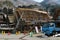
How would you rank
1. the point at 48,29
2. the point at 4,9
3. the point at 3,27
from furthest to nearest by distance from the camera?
the point at 4,9
the point at 3,27
the point at 48,29

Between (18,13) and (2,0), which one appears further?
(2,0)

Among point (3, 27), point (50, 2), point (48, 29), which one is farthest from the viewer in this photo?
point (50, 2)

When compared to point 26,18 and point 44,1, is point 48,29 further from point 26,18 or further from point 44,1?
point 44,1

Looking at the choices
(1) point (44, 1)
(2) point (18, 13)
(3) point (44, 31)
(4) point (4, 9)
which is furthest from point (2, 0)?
(3) point (44, 31)

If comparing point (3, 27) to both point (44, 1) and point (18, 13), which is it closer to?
point (18, 13)

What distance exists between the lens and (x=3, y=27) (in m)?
28.7

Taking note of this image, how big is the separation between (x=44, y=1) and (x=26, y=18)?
1068 centimetres

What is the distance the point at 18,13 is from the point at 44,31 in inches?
236

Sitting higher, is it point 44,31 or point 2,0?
point 2,0

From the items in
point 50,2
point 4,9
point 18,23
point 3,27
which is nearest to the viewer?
point 18,23

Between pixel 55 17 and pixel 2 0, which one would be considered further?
pixel 2 0

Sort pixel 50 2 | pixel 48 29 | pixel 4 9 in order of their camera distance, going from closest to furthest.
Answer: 1. pixel 48 29
2. pixel 4 9
3. pixel 50 2

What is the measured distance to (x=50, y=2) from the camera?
122 ft

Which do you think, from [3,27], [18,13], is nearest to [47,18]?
[18,13]
